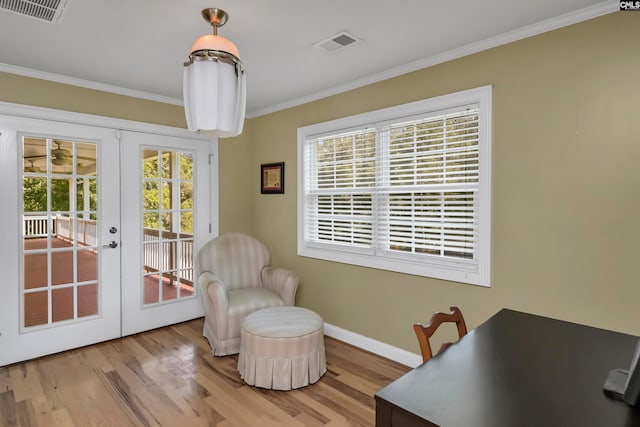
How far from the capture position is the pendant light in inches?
67.2

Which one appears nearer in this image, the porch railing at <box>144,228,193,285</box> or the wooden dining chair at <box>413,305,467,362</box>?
the wooden dining chair at <box>413,305,467,362</box>

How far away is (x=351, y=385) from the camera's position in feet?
8.63

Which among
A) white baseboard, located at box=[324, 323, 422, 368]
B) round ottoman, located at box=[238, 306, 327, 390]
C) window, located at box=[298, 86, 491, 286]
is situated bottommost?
white baseboard, located at box=[324, 323, 422, 368]

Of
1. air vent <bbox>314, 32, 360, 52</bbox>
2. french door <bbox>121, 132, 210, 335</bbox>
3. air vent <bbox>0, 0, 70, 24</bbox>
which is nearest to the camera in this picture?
air vent <bbox>0, 0, 70, 24</bbox>

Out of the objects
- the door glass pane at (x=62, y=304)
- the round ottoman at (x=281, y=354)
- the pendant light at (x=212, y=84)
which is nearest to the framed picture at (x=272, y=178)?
the round ottoman at (x=281, y=354)

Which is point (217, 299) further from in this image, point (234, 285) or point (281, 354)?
point (281, 354)

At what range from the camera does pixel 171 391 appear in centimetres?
253

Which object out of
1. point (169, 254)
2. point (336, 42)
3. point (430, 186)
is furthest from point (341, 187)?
point (169, 254)

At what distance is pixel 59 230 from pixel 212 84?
2.46m

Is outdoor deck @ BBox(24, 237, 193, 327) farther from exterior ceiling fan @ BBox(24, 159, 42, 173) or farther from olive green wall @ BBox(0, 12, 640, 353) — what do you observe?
olive green wall @ BBox(0, 12, 640, 353)

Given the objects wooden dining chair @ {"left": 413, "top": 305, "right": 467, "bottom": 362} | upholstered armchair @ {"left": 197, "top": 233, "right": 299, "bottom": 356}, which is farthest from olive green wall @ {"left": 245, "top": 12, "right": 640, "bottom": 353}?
upholstered armchair @ {"left": 197, "top": 233, "right": 299, "bottom": 356}

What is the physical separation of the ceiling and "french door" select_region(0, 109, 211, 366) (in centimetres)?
63

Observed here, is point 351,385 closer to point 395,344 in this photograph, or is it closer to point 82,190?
point 395,344

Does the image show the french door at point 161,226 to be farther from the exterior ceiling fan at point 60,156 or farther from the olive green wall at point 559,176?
the olive green wall at point 559,176
